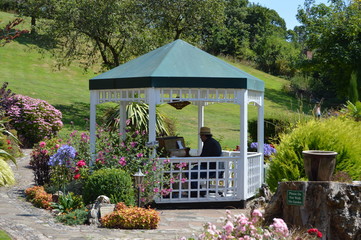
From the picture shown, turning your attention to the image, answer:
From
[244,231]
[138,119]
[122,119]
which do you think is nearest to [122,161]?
[122,119]

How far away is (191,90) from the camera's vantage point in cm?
1020

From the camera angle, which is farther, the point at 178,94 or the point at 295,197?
the point at 178,94

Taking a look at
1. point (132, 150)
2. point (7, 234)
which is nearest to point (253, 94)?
point (132, 150)

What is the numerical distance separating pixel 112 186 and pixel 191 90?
2571 millimetres

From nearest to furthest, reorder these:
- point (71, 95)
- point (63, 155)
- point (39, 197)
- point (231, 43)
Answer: point (63, 155), point (39, 197), point (71, 95), point (231, 43)

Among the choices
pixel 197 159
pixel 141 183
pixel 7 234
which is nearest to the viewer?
pixel 7 234

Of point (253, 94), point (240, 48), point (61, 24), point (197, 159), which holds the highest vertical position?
point (240, 48)

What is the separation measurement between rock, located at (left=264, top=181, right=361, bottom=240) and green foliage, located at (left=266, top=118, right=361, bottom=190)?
1585mm

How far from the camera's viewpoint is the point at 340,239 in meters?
7.10

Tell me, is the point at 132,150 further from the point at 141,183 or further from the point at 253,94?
the point at 253,94

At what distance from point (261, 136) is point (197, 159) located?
2170 millimetres

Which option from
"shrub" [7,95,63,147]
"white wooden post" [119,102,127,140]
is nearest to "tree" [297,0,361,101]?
"shrub" [7,95,63,147]

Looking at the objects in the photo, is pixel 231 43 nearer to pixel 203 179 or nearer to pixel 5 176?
pixel 5 176

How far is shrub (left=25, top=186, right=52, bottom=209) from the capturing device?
9.34 meters
